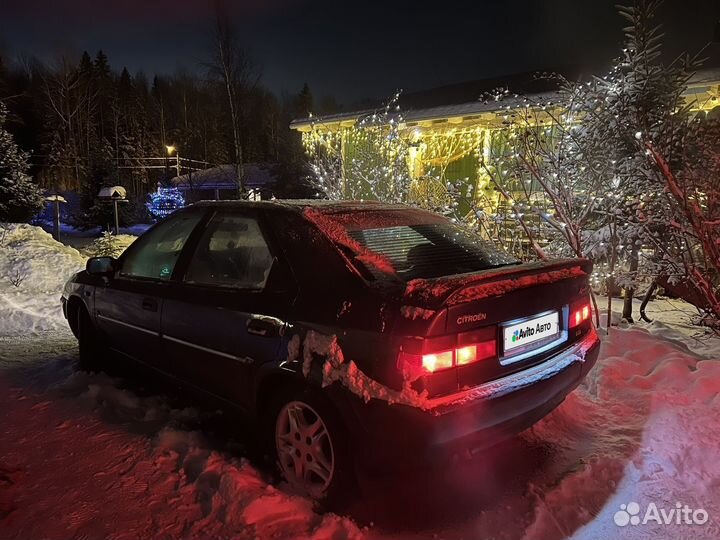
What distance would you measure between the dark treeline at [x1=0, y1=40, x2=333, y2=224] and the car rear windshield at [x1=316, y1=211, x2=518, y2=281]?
33536 millimetres

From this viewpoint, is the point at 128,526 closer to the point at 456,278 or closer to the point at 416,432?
the point at 416,432

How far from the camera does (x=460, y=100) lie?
37.6 ft

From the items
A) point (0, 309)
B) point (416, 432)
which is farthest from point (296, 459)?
point (0, 309)

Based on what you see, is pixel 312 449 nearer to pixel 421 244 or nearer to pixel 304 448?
pixel 304 448

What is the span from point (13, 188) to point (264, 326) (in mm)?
18497

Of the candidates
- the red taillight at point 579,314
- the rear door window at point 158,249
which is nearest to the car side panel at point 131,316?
the rear door window at point 158,249

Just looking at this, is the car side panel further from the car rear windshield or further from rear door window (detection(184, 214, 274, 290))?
the car rear windshield

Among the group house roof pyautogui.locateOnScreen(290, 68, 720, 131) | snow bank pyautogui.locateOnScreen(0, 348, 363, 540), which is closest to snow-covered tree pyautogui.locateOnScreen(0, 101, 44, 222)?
house roof pyautogui.locateOnScreen(290, 68, 720, 131)

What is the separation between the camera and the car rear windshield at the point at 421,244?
9.82ft

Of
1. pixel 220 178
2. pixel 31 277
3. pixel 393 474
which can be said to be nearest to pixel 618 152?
pixel 393 474

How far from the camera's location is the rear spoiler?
7.61 feet

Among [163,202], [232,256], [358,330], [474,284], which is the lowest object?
[358,330]

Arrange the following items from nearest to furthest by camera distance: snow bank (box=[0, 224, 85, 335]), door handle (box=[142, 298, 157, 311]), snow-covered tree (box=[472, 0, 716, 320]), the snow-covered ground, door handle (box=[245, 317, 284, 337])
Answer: the snow-covered ground → door handle (box=[245, 317, 284, 337]) → door handle (box=[142, 298, 157, 311]) → snow-covered tree (box=[472, 0, 716, 320]) → snow bank (box=[0, 224, 85, 335])

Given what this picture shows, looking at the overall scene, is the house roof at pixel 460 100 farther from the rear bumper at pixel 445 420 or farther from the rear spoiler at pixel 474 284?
the rear bumper at pixel 445 420
